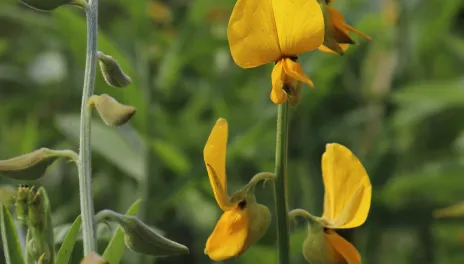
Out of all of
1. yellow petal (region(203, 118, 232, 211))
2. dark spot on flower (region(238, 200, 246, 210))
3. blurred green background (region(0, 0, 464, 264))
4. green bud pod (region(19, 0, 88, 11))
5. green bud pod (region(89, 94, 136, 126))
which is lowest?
blurred green background (region(0, 0, 464, 264))

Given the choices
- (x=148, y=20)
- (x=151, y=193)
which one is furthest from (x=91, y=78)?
(x=148, y=20)

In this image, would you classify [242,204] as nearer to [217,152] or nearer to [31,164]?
[217,152]

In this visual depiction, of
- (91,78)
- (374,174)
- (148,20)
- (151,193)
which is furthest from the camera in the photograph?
(148,20)

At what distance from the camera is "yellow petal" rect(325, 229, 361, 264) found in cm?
86

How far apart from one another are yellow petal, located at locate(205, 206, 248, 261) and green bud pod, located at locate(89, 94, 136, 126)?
153 millimetres

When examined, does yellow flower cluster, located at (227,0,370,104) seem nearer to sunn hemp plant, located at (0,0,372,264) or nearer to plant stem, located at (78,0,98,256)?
sunn hemp plant, located at (0,0,372,264)

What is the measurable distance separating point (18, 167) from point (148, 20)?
5.11ft

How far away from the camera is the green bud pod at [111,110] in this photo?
2.47ft

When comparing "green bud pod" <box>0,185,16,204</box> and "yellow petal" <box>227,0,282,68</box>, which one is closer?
"yellow petal" <box>227,0,282,68</box>

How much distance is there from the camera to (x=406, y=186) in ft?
7.06

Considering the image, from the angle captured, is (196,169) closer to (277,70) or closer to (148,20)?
(148,20)

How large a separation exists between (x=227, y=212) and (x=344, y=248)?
0.41 ft

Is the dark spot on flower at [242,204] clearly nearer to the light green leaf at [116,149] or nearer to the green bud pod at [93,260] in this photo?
the green bud pod at [93,260]

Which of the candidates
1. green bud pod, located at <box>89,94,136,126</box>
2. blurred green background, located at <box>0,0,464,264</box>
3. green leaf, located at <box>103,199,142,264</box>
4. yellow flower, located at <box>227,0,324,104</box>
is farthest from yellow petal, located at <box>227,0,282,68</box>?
blurred green background, located at <box>0,0,464,264</box>
